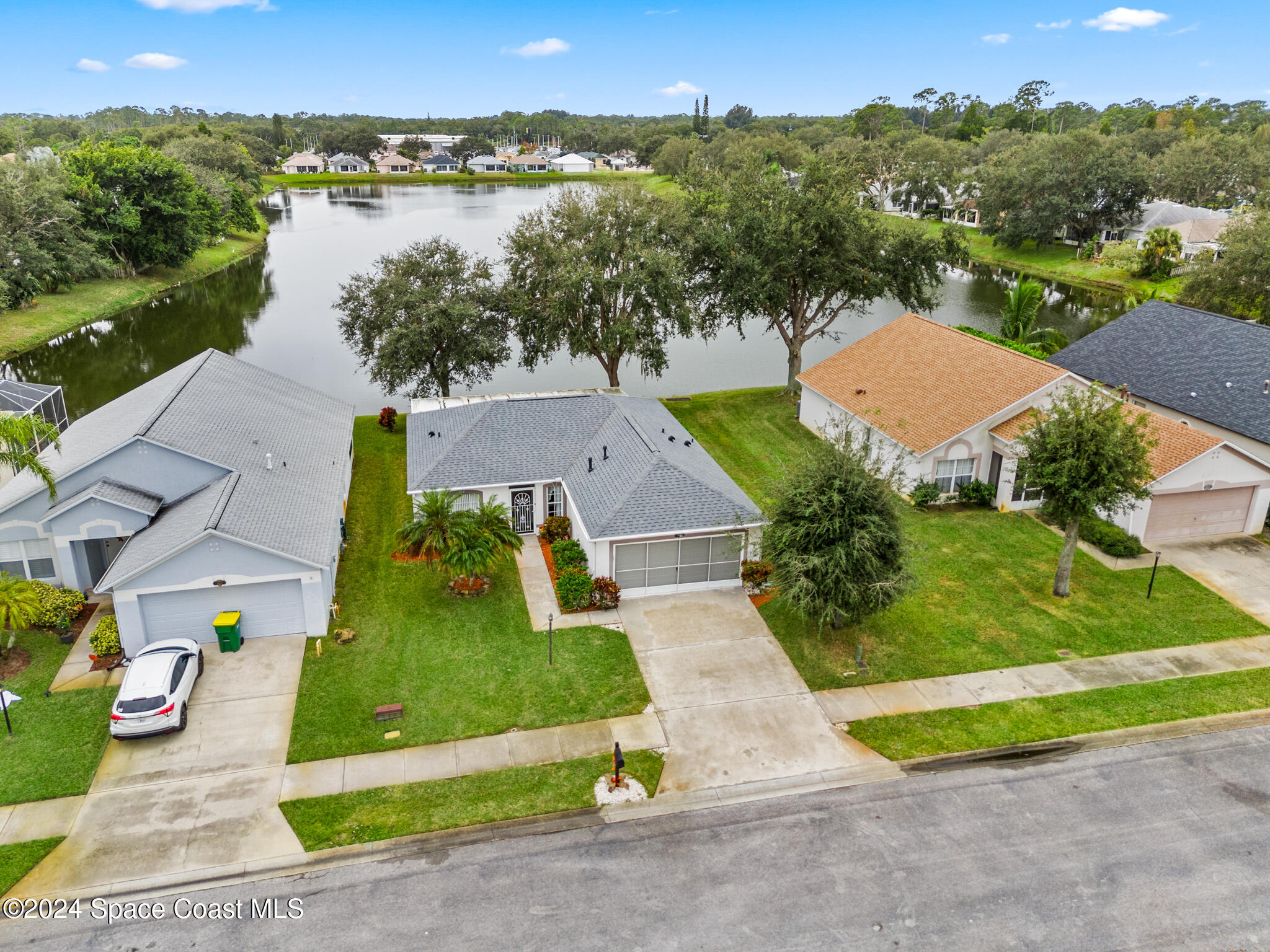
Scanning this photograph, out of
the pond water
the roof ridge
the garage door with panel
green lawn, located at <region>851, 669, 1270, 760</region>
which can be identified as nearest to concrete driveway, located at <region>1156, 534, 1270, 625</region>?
green lawn, located at <region>851, 669, 1270, 760</region>

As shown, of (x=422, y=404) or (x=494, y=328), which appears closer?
(x=422, y=404)

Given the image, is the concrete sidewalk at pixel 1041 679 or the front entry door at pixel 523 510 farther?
the front entry door at pixel 523 510

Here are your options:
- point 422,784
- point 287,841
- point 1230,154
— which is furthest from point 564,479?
point 1230,154

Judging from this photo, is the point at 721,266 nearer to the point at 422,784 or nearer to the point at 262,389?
the point at 262,389

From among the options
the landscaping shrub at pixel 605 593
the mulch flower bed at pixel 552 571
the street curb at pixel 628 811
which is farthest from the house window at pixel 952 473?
the mulch flower bed at pixel 552 571

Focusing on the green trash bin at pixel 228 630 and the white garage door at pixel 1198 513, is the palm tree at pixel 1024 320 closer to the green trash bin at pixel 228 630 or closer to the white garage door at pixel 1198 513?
the white garage door at pixel 1198 513
